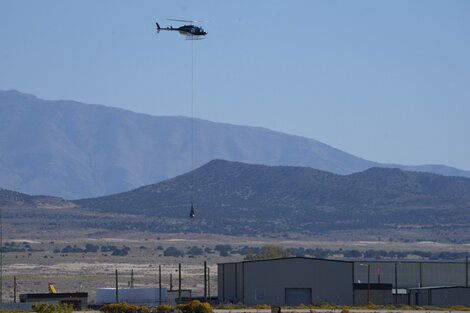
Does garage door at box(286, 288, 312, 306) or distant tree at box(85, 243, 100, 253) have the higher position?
distant tree at box(85, 243, 100, 253)

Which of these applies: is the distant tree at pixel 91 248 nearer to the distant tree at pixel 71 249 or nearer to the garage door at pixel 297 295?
the distant tree at pixel 71 249

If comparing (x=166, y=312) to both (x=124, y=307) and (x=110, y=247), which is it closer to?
(x=124, y=307)

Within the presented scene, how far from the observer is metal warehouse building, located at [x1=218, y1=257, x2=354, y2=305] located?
76438 millimetres

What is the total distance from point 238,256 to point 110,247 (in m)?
24.5

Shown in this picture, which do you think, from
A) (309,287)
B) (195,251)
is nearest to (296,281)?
(309,287)

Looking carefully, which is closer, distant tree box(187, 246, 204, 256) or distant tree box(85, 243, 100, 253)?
distant tree box(187, 246, 204, 256)

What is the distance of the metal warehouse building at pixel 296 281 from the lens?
251ft

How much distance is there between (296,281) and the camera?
7694cm

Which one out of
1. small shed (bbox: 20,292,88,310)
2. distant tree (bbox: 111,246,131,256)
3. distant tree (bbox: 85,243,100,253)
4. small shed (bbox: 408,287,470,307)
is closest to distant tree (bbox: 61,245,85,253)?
distant tree (bbox: 85,243,100,253)

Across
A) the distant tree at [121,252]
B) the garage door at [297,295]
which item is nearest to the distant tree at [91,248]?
the distant tree at [121,252]

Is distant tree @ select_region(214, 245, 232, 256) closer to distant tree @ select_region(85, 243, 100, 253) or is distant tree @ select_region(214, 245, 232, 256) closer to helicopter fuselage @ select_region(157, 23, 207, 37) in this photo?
distant tree @ select_region(85, 243, 100, 253)

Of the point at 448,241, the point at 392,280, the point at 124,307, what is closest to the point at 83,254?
the point at 448,241

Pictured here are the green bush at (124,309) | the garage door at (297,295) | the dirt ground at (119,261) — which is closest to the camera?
the green bush at (124,309)

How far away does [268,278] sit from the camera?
3036 inches
